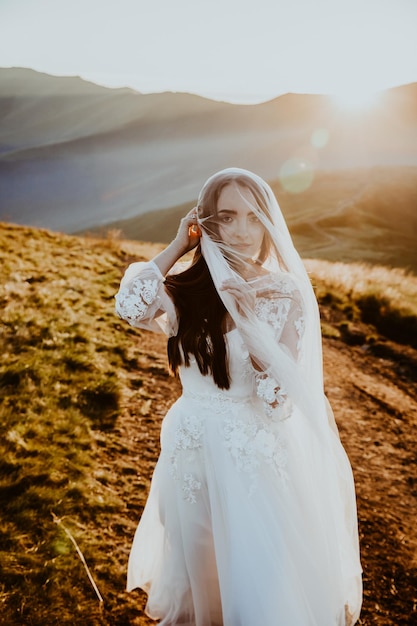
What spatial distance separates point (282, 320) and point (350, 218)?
4987 centimetres

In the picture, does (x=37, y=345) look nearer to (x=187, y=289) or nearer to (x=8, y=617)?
(x=8, y=617)

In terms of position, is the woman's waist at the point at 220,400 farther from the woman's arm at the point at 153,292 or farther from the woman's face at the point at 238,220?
the woman's face at the point at 238,220

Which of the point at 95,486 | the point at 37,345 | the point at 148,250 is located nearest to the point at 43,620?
the point at 95,486

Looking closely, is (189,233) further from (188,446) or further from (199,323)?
(188,446)

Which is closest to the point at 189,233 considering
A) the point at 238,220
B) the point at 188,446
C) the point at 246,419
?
the point at 238,220

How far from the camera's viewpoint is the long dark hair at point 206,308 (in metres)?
2.47

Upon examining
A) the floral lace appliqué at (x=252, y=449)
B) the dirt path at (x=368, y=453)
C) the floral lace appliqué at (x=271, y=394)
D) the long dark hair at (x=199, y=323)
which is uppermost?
the long dark hair at (x=199, y=323)

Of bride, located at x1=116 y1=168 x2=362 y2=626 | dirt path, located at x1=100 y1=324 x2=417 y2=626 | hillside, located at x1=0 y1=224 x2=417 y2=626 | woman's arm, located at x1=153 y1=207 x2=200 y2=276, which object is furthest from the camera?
dirt path, located at x1=100 y1=324 x2=417 y2=626

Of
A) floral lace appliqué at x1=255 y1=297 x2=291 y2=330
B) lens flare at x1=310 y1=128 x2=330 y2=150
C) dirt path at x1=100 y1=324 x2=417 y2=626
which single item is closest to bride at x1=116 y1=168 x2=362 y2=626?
floral lace appliqué at x1=255 y1=297 x2=291 y2=330

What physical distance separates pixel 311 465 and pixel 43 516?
8.39 feet

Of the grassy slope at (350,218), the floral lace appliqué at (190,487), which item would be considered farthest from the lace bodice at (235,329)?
the grassy slope at (350,218)

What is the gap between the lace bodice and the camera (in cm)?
239

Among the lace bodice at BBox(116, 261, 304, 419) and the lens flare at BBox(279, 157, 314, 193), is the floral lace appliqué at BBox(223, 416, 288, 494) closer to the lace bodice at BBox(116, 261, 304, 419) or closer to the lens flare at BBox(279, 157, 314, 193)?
the lace bodice at BBox(116, 261, 304, 419)

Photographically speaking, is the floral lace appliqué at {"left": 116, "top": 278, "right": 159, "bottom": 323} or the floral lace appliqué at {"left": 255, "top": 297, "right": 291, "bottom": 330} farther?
the floral lace appliqué at {"left": 116, "top": 278, "right": 159, "bottom": 323}
